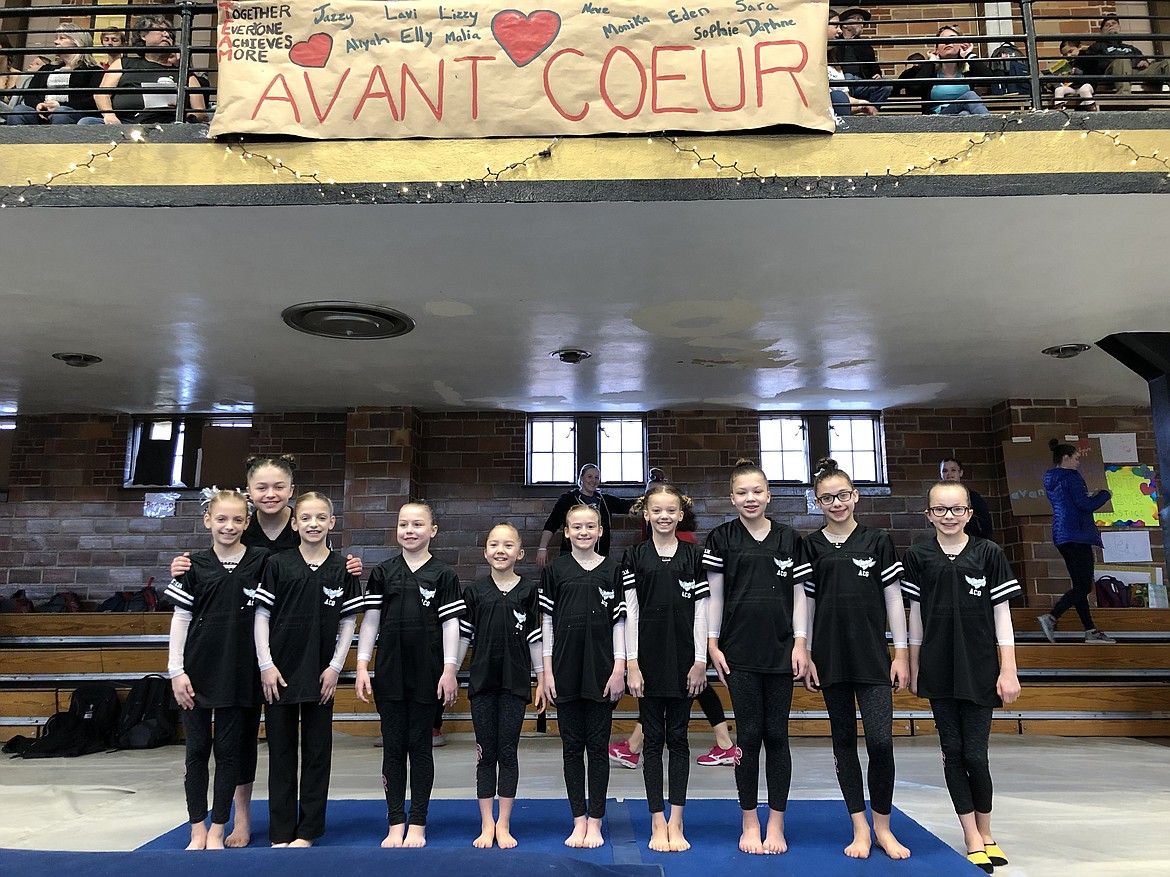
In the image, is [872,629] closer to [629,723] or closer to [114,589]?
[629,723]

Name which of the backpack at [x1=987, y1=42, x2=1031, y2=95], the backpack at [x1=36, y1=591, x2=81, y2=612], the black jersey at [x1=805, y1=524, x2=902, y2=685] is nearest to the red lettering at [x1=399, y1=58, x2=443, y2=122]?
the black jersey at [x1=805, y1=524, x2=902, y2=685]

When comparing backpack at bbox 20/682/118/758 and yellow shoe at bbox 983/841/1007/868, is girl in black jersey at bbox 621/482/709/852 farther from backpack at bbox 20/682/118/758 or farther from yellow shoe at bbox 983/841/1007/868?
backpack at bbox 20/682/118/758

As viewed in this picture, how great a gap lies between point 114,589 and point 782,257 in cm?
775

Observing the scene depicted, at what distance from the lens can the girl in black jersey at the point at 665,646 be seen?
11.4 ft

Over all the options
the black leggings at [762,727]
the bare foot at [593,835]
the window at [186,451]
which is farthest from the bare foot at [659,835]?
the window at [186,451]

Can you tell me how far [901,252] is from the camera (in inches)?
181

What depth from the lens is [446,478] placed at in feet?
28.5

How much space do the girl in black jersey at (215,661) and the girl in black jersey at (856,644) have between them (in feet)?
7.98

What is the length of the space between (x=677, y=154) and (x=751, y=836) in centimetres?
314

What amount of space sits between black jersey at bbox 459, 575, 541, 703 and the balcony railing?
9.70 feet

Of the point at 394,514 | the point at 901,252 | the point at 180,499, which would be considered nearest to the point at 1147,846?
the point at 901,252

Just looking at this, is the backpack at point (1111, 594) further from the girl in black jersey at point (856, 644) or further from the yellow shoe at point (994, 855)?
the girl in black jersey at point (856, 644)

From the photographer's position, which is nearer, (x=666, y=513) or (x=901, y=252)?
(x=666, y=513)

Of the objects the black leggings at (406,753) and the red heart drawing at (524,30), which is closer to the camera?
the black leggings at (406,753)
